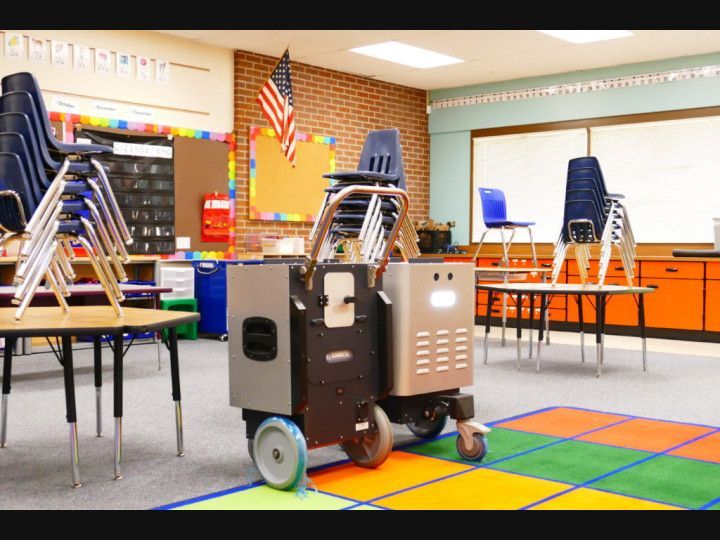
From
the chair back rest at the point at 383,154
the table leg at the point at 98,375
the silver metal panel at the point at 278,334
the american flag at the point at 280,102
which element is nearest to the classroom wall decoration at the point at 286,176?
the american flag at the point at 280,102

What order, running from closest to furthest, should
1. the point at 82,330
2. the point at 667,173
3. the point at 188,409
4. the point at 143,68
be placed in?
1. the point at 82,330
2. the point at 188,409
3. the point at 143,68
4. the point at 667,173

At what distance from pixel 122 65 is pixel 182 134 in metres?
0.83

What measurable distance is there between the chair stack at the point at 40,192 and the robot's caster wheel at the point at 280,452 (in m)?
0.76

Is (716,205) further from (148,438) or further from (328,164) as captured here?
(148,438)

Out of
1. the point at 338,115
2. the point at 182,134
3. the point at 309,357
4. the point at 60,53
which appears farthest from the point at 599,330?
the point at 60,53

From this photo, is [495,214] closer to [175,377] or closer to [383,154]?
[383,154]

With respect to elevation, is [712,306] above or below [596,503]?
above

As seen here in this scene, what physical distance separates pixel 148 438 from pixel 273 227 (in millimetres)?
5214

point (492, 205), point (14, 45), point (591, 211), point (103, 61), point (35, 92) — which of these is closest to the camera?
point (35, 92)

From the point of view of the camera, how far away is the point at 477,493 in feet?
9.20

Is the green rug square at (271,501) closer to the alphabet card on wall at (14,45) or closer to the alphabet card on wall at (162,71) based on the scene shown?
the alphabet card on wall at (14,45)

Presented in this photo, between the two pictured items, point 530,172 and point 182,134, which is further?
point 530,172

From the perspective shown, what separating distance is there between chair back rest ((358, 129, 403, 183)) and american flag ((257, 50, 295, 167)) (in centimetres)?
280

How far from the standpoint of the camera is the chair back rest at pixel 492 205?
25.4 ft
